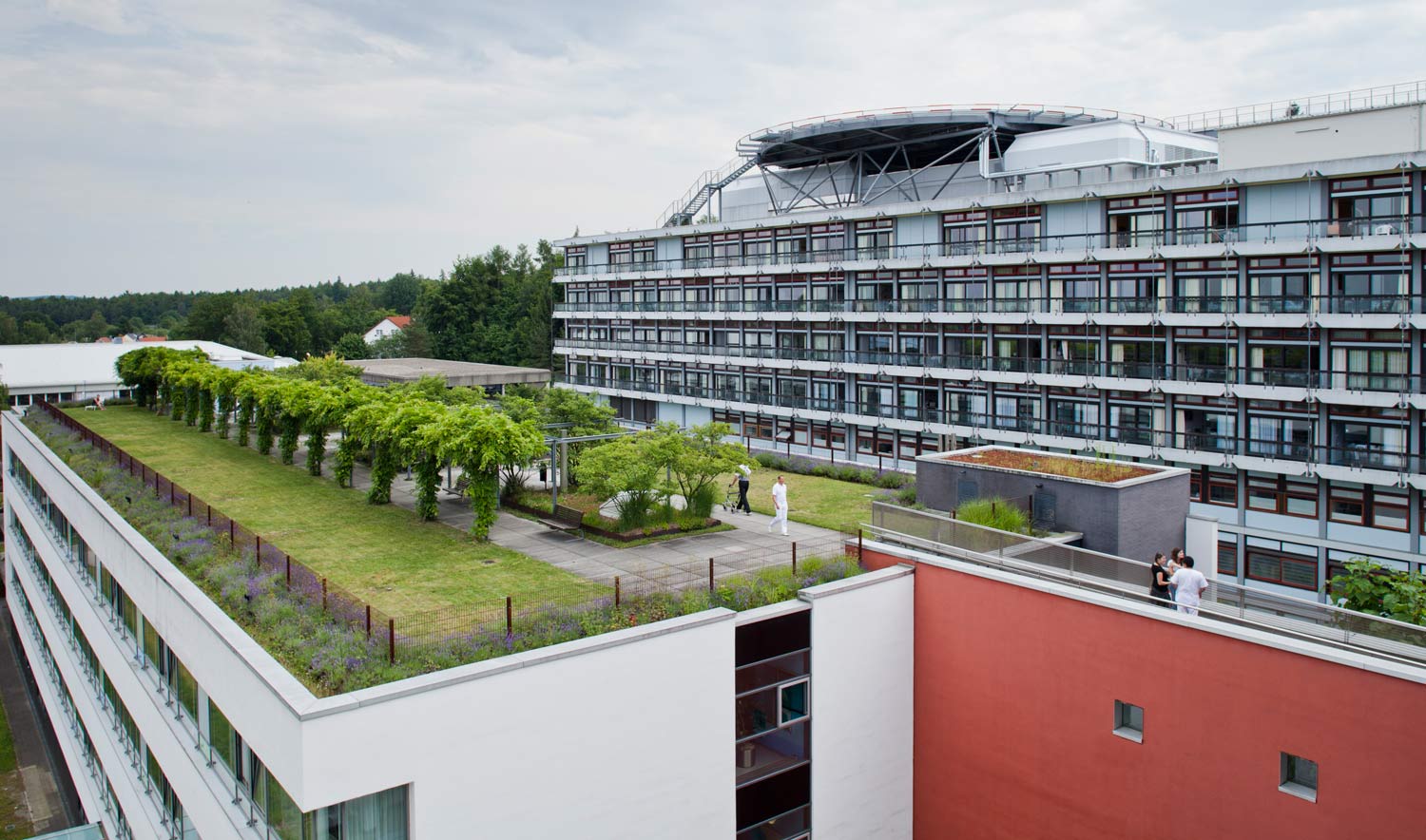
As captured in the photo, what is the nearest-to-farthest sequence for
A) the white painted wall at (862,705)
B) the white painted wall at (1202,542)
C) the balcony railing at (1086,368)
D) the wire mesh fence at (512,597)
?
the wire mesh fence at (512,597) → the white painted wall at (862,705) → the white painted wall at (1202,542) → the balcony railing at (1086,368)

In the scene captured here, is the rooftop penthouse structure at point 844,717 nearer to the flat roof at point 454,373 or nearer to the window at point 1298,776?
the window at point 1298,776

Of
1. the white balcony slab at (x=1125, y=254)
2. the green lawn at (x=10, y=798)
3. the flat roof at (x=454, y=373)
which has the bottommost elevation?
the green lawn at (x=10, y=798)

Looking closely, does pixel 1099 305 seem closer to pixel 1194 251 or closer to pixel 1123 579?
pixel 1194 251

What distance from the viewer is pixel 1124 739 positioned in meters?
18.2

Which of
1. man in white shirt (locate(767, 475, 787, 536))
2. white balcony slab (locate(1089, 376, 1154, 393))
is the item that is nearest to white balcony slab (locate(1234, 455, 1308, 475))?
white balcony slab (locate(1089, 376, 1154, 393))

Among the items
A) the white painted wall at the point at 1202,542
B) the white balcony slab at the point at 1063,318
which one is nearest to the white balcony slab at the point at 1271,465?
the white balcony slab at the point at 1063,318

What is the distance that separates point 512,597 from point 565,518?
305 inches

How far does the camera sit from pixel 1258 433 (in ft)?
122

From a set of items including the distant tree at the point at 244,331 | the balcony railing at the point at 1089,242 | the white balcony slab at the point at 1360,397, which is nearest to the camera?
the white balcony slab at the point at 1360,397

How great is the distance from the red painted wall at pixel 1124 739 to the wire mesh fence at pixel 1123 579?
75cm

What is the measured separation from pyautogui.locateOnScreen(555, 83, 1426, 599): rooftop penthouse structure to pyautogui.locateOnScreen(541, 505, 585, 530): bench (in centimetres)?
1651

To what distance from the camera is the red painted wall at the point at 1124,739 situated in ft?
50.4

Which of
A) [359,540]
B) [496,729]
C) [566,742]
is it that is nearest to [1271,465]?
[566,742]

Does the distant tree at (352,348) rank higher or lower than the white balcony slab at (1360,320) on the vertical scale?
higher
